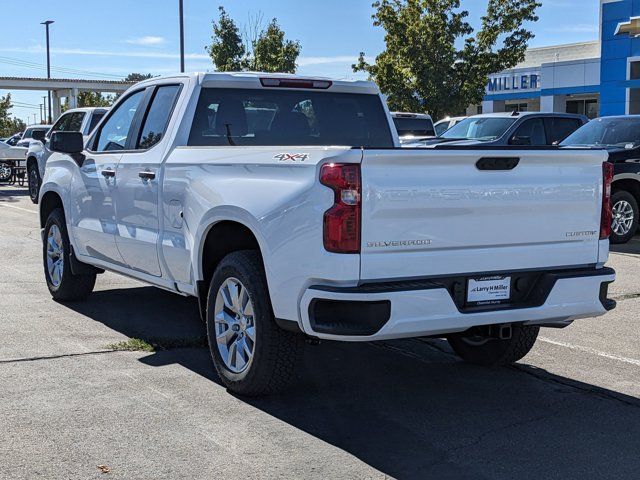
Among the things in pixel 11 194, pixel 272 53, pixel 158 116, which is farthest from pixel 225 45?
pixel 158 116

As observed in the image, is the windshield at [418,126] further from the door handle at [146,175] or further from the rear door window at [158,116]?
the door handle at [146,175]

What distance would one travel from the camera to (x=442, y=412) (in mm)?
5285

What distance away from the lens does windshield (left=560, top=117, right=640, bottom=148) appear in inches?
551

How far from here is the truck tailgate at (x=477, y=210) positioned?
15.4 ft

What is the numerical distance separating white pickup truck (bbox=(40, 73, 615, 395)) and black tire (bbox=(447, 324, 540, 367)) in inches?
0.6

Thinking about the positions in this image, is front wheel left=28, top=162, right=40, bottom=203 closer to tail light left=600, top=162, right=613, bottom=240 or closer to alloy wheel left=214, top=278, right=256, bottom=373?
alloy wheel left=214, top=278, right=256, bottom=373

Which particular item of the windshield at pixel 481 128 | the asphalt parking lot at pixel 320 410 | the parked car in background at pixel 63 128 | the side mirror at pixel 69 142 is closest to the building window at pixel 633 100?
the windshield at pixel 481 128

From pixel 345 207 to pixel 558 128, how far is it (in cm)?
1350

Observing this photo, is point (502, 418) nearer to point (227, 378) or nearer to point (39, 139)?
point (227, 378)

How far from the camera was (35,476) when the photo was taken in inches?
166

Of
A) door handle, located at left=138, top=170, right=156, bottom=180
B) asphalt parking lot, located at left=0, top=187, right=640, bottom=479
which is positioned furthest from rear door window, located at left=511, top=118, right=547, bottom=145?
door handle, located at left=138, top=170, right=156, bottom=180

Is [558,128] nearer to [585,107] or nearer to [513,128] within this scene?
[513,128]

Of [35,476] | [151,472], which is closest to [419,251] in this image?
[151,472]

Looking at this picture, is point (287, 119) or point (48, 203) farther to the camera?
point (48, 203)
